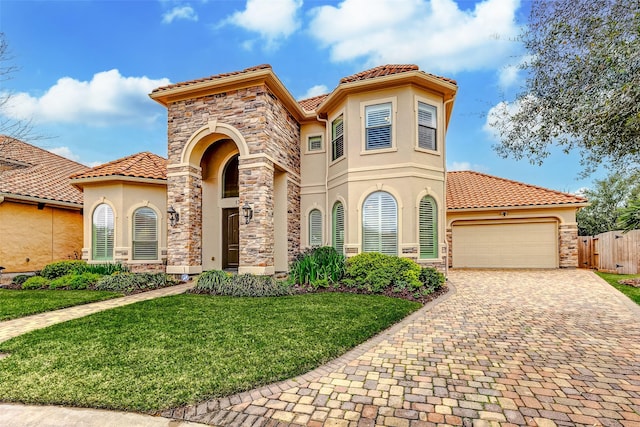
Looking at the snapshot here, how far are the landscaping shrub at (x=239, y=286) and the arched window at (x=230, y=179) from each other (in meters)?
4.33

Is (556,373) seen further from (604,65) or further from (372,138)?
(372,138)

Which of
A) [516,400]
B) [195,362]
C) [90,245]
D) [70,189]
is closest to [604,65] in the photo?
[516,400]

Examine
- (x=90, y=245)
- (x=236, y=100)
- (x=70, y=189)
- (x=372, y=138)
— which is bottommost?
(x=90, y=245)

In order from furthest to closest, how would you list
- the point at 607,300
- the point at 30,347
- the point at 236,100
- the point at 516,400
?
the point at 236,100 → the point at 607,300 → the point at 30,347 → the point at 516,400

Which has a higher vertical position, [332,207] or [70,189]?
[70,189]

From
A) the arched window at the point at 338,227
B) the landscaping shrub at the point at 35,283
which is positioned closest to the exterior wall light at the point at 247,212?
the arched window at the point at 338,227

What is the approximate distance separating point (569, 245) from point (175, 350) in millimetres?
A: 17074

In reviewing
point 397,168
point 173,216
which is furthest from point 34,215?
point 397,168

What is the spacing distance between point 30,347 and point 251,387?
358 cm

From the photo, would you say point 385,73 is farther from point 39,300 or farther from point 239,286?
point 39,300

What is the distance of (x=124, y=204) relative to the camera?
1210 cm

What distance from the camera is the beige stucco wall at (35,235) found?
13008mm

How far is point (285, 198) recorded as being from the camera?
12039 mm

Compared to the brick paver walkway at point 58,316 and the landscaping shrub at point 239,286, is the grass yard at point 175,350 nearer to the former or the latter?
the brick paver walkway at point 58,316
